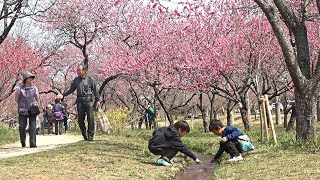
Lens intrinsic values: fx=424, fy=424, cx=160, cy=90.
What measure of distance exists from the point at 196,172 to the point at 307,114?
269 cm

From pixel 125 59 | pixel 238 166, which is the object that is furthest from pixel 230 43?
pixel 238 166

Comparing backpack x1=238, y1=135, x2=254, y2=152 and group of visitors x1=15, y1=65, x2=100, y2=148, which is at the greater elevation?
group of visitors x1=15, y1=65, x2=100, y2=148

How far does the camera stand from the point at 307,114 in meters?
8.55

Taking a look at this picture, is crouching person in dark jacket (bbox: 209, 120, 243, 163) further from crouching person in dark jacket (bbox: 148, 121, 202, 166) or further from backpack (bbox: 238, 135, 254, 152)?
crouching person in dark jacket (bbox: 148, 121, 202, 166)

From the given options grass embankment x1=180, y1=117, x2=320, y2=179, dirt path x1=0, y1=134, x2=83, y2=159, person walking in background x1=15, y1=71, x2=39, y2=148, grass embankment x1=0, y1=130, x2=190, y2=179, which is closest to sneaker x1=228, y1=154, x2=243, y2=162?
grass embankment x1=180, y1=117, x2=320, y2=179

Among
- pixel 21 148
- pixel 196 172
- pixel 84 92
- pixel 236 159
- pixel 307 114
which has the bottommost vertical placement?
pixel 196 172

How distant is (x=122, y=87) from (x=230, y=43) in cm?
1724

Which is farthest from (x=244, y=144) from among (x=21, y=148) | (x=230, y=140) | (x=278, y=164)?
(x=21, y=148)

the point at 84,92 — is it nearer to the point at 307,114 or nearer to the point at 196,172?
the point at 196,172

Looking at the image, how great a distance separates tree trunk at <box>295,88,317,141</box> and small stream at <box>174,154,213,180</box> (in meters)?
2.01

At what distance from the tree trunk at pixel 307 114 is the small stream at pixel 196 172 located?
6.60 ft

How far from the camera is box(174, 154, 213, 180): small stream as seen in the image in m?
7.07

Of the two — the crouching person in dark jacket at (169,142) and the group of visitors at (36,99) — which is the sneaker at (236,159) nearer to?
the crouching person in dark jacket at (169,142)

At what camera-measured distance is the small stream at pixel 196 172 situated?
7067mm
